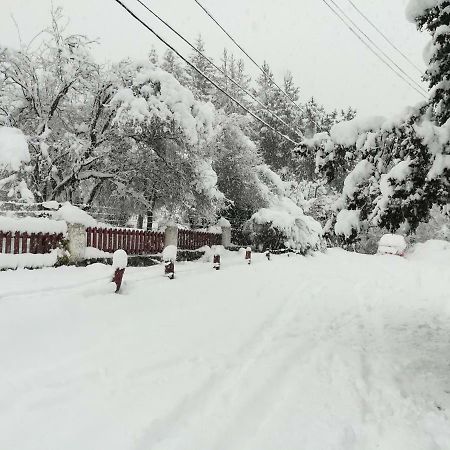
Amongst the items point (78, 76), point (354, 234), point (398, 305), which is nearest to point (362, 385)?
point (354, 234)

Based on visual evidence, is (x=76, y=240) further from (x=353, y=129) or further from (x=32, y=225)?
(x=353, y=129)

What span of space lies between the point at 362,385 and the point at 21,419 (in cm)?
304

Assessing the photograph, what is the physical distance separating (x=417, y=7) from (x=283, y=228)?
14415mm

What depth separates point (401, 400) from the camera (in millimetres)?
3639

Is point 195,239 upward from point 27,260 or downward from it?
upward

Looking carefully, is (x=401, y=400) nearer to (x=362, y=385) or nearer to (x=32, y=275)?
(x=362, y=385)

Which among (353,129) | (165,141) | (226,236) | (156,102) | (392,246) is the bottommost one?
(392,246)

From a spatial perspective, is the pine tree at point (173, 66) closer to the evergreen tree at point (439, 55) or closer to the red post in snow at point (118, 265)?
the red post in snow at point (118, 265)

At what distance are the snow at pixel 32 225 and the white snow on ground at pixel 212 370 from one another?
1128mm

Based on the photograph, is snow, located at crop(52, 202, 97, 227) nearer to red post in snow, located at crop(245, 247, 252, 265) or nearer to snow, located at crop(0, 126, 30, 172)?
snow, located at crop(0, 126, 30, 172)

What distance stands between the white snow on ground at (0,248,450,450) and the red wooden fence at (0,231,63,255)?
87 cm

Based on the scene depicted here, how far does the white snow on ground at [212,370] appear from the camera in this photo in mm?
2916

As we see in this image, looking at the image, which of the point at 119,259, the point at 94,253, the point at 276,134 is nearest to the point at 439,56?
the point at 119,259

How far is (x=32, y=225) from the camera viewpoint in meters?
9.25
